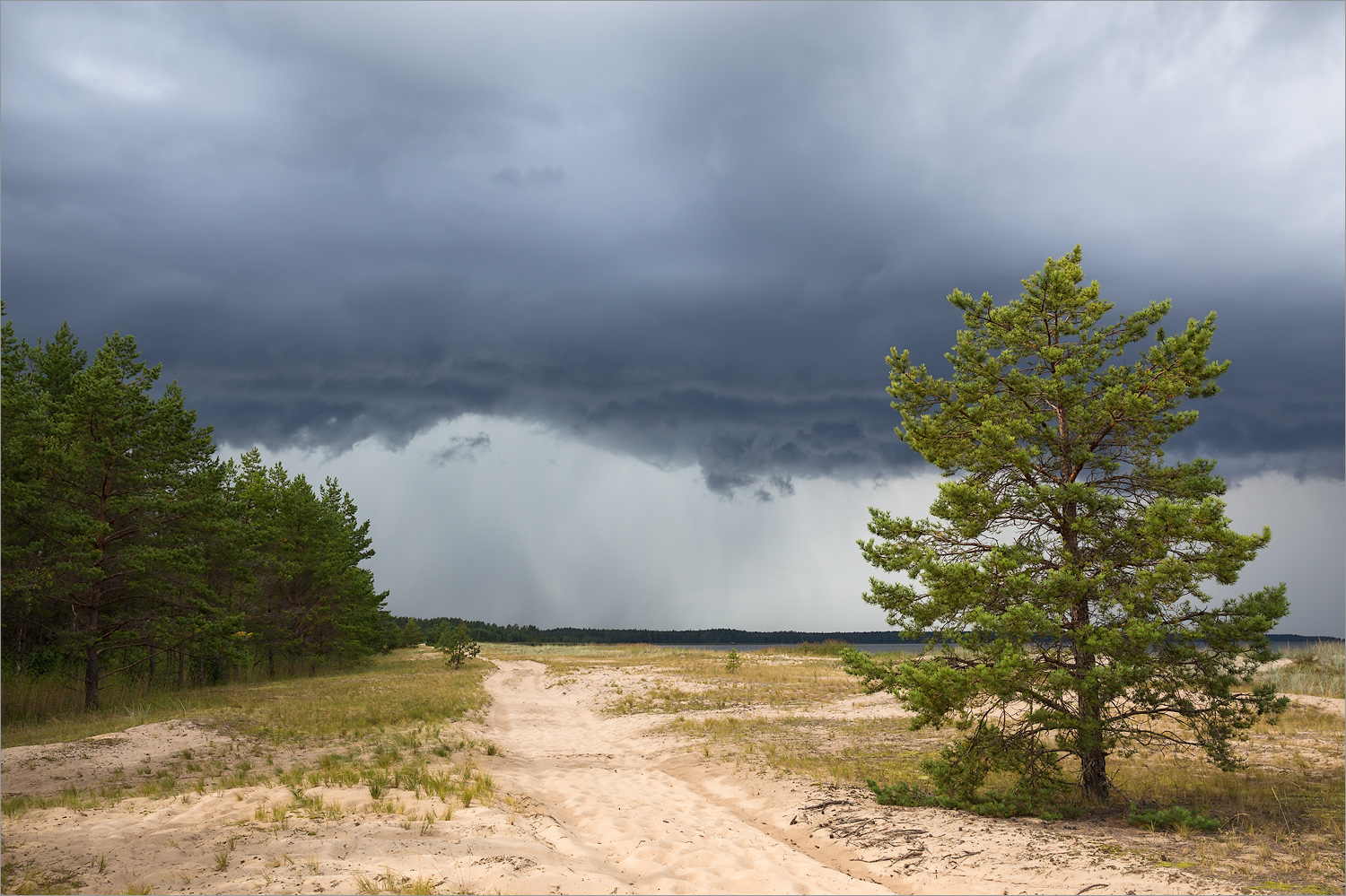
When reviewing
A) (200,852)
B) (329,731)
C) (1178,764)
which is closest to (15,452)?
(329,731)

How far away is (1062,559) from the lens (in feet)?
33.2

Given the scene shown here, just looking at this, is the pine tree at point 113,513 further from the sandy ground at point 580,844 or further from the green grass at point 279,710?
the sandy ground at point 580,844

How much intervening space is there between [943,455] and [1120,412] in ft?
8.45

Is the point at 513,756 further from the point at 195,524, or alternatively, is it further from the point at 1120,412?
the point at 195,524

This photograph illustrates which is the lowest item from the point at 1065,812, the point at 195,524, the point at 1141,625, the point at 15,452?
the point at 1065,812

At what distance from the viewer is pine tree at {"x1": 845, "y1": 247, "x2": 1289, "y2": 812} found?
9.20m

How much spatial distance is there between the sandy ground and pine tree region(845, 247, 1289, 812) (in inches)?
60.7

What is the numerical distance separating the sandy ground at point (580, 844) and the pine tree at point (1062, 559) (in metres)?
1.54

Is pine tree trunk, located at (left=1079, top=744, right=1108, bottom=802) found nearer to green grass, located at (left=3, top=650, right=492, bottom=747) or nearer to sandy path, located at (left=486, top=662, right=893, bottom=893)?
sandy path, located at (left=486, top=662, right=893, bottom=893)

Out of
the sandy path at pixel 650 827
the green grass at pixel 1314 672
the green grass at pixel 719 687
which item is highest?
the sandy path at pixel 650 827

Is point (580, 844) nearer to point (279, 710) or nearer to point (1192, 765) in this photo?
point (1192, 765)

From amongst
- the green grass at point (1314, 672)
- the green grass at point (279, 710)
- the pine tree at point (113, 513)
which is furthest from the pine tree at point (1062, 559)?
the pine tree at point (113, 513)

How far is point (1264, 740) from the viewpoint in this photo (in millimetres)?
17281

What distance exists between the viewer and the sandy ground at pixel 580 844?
23.9 ft
